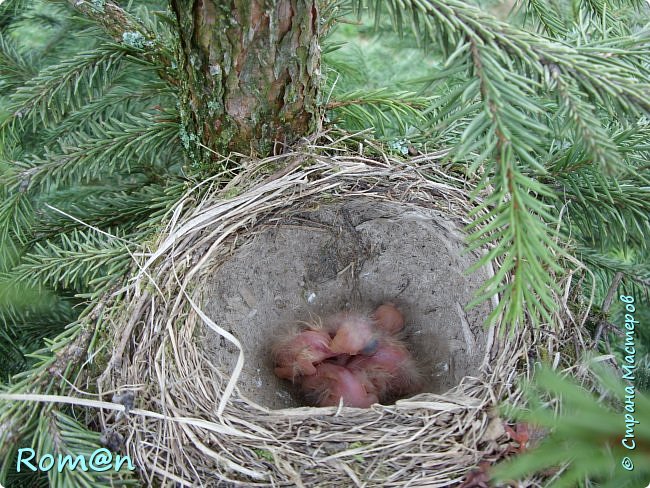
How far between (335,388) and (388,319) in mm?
258

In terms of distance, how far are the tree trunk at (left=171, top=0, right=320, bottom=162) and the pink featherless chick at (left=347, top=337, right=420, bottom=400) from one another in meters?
0.71

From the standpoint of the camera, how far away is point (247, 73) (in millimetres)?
961

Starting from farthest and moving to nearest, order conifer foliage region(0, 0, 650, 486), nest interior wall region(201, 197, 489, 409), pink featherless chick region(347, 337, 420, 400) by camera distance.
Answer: pink featherless chick region(347, 337, 420, 400), nest interior wall region(201, 197, 489, 409), conifer foliage region(0, 0, 650, 486)

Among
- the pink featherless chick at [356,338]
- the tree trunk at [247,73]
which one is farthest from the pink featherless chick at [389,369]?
the tree trunk at [247,73]

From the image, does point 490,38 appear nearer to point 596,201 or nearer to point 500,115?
point 500,115

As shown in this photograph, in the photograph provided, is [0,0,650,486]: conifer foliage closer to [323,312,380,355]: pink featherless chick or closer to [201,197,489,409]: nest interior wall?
[201,197,489,409]: nest interior wall

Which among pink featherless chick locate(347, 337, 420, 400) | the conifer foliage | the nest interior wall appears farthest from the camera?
pink featherless chick locate(347, 337, 420, 400)

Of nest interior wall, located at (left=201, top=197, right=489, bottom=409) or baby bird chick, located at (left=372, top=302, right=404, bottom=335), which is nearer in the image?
nest interior wall, located at (left=201, top=197, right=489, bottom=409)

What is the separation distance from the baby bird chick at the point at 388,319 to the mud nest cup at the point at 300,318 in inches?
1.6

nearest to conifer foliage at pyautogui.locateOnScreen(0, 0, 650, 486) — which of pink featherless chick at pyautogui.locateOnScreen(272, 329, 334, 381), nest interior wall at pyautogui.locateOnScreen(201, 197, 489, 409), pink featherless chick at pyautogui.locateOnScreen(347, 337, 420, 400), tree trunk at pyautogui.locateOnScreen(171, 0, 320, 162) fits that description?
tree trunk at pyautogui.locateOnScreen(171, 0, 320, 162)

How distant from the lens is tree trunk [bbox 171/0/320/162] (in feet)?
2.89

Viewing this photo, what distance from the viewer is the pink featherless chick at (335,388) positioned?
144cm

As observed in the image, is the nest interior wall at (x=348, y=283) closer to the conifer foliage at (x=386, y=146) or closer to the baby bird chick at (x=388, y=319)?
the baby bird chick at (x=388, y=319)

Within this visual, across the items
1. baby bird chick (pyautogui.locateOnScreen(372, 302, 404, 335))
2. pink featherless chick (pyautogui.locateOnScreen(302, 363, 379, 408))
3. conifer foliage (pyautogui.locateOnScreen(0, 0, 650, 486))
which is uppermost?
conifer foliage (pyautogui.locateOnScreen(0, 0, 650, 486))
